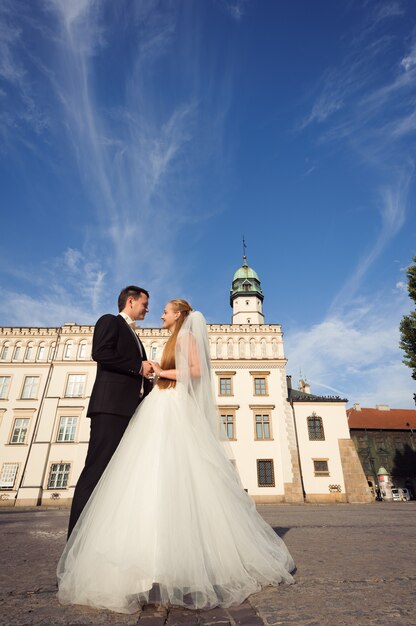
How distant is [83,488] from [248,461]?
2188 cm

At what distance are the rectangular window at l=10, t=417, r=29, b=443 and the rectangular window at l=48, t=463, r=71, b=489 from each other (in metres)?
3.01

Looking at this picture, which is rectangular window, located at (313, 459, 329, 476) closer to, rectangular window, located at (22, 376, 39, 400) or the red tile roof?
the red tile roof

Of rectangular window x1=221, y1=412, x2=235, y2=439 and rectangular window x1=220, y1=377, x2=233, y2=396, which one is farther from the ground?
rectangular window x1=220, y1=377, x2=233, y2=396

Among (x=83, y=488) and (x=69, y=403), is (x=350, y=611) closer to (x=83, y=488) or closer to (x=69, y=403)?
(x=83, y=488)

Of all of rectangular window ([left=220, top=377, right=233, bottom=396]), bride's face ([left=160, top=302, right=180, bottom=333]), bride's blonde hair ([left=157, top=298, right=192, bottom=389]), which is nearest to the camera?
bride's blonde hair ([left=157, top=298, right=192, bottom=389])

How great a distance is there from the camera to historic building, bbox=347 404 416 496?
116ft

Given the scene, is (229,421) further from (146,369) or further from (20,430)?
(146,369)

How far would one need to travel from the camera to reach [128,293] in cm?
355

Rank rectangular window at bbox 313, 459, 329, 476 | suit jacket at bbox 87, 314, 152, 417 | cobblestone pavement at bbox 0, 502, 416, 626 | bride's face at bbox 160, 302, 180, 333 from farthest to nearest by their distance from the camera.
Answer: rectangular window at bbox 313, 459, 329, 476 → bride's face at bbox 160, 302, 180, 333 → suit jacket at bbox 87, 314, 152, 417 → cobblestone pavement at bbox 0, 502, 416, 626

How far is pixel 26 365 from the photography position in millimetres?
25266

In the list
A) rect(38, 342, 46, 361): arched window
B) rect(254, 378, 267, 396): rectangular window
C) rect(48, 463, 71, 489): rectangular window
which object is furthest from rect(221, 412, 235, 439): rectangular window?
rect(38, 342, 46, 361): arched window

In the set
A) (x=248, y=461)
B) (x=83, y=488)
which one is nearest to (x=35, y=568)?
(x=83, y=488)

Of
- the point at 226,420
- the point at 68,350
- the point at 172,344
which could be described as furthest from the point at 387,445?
the point at 172,344

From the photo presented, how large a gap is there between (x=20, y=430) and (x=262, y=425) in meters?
16.8
